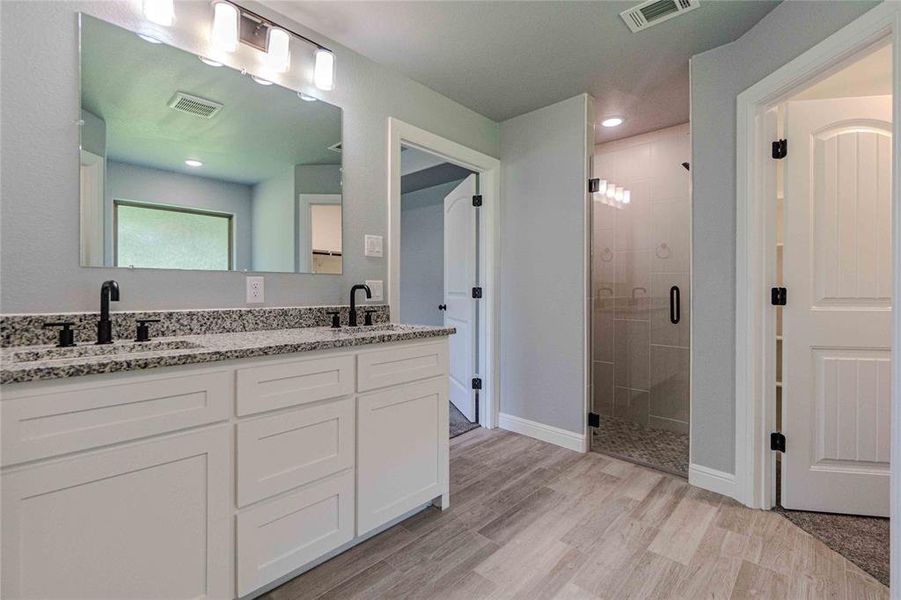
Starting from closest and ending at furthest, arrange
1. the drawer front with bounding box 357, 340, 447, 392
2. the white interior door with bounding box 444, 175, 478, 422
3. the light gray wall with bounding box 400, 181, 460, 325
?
the drawer front with bounding box 357, 340, 447, 392 < the white interior door with bounding box 444, 175, 478, 422 < the light gray wall with bounding box 400, 181, 460, 325

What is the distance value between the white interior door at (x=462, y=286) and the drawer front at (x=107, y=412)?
2.22 meters

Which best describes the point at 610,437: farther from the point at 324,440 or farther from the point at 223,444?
the point at 223,444

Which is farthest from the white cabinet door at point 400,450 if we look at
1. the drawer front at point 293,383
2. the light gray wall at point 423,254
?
the light gray wall at point 423,254

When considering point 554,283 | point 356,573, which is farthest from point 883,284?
point 356,573

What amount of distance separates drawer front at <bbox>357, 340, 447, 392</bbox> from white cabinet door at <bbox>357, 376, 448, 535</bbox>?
4 cm

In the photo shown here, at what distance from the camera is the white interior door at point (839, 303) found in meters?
1.90

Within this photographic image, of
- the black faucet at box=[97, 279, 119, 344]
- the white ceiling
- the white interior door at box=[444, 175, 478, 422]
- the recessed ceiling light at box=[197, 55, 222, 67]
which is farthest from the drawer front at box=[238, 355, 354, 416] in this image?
the white interior door at box=[444, 175, 478, 422]

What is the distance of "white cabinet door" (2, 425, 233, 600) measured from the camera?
0.97 metres

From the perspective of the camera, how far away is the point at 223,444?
1.27 m

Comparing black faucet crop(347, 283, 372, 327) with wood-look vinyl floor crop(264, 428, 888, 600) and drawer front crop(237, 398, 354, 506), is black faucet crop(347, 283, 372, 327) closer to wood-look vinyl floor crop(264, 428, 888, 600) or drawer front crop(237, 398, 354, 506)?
drawer front crop(237, 398, 354, 506)

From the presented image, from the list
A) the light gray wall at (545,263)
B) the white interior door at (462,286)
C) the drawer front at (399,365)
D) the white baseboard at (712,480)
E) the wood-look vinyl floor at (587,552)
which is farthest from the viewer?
the white interior door at (462,286)

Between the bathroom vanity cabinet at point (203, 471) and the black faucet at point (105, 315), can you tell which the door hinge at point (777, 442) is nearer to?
the bathroom vanity cabinet at point (203, 471)

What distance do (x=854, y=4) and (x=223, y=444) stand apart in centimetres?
263

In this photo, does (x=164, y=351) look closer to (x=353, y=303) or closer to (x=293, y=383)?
(x=293, y=383)
